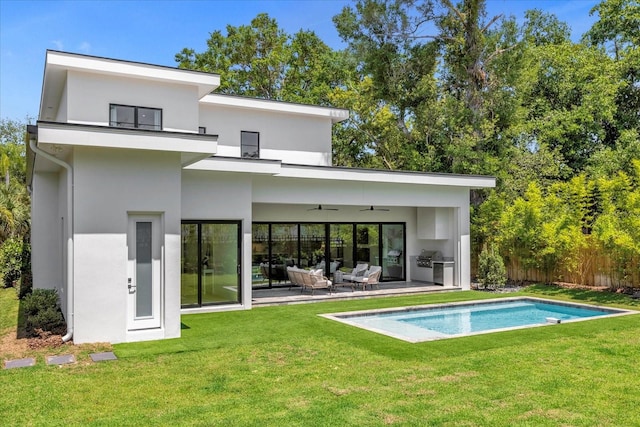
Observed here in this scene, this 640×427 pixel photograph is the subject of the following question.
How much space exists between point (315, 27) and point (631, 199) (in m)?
29.3

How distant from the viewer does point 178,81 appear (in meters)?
14.8

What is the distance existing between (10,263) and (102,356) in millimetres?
14646

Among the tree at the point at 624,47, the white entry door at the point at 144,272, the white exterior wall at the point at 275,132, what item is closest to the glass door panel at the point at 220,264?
the white entry door at the point at 144,272

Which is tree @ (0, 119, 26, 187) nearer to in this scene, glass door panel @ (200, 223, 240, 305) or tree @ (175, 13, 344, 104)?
tree @ (175, 13, 344, 104)

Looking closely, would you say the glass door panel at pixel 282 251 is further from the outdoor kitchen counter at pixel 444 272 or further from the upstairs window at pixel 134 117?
the upstairs window at pixel 134 117

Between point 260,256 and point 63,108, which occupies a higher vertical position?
point 63,108

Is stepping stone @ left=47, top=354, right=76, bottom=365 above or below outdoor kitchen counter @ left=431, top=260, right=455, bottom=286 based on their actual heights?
below

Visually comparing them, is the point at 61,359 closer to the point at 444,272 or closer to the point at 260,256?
the point at 260,256

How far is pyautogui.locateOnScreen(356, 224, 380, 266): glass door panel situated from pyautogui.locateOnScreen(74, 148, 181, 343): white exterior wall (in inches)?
409

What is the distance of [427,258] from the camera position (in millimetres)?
20625

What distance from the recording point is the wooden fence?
17.9m

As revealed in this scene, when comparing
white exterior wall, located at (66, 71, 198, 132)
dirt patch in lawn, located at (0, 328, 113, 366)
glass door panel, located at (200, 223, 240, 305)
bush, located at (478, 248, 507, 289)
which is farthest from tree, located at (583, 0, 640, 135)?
dirt patch in lawn, located at (0, 328, 113, 366)

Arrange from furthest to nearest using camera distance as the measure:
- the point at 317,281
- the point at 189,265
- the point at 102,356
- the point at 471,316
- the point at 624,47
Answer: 1. the point at 624,47
2. the point at 317,281
3. the point at 471,316
4. the point at 189,265
5. the point at 102,356

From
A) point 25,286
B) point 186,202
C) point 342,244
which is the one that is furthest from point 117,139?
point 342,244
